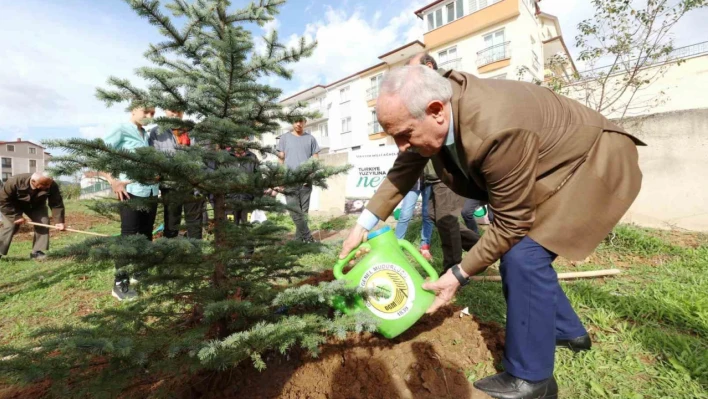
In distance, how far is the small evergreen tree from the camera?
4.17ft

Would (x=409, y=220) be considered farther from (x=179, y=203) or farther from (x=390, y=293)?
(x=179, y=203)

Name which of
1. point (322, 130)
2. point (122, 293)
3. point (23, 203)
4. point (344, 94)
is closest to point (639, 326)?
point (122, 293)

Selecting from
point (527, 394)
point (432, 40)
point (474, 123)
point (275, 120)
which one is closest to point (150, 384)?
point (275, 120)

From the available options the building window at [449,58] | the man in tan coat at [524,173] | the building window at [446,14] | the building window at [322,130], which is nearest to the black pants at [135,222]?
the man in tan coat at [524,173]

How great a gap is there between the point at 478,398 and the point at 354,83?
26844mm

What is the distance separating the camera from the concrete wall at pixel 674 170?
448 cm

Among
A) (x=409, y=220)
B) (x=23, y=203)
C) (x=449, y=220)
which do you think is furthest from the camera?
(x=23, y=203)

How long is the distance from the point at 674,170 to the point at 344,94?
25317 mm

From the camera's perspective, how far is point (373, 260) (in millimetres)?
1766

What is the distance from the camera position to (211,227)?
1.79 metres

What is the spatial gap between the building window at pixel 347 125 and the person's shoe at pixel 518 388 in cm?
2704

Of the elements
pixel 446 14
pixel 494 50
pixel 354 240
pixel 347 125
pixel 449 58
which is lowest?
pixel 354 240

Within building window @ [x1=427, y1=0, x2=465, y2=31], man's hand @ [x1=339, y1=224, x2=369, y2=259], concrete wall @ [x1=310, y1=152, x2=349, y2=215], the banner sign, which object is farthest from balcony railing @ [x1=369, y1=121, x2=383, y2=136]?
man's hand @ [x1=339, y1=224, x2=369, y2=259]

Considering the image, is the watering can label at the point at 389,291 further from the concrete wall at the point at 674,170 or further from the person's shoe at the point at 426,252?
the concrete wall at the point at 674,170
